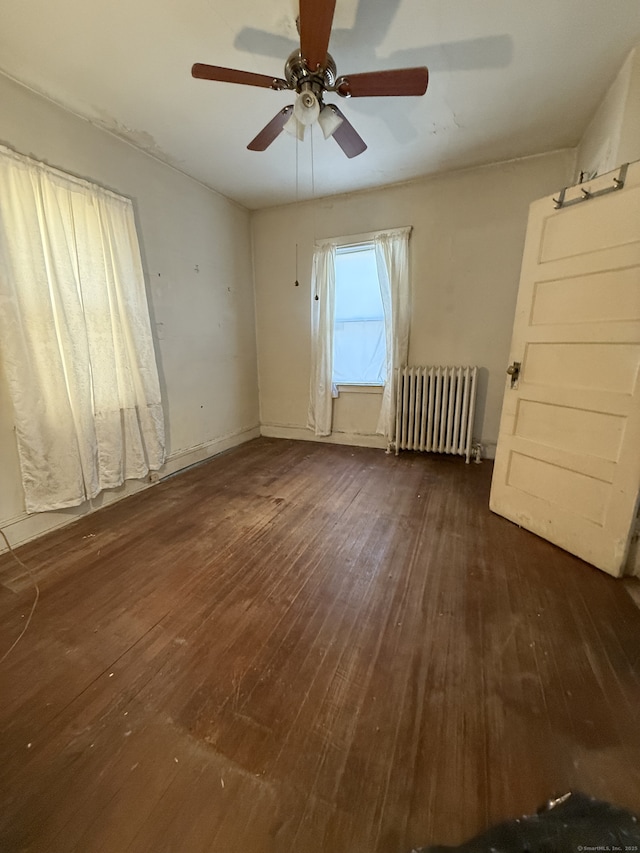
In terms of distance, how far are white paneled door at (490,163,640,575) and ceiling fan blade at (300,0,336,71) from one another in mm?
1524

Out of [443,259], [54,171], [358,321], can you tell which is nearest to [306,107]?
[54,171]

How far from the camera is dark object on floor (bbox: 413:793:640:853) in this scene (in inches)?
33.7

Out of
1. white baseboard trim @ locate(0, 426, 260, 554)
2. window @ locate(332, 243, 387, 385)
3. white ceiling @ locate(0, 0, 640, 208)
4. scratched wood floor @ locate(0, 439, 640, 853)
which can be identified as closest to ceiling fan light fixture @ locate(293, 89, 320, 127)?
white ceiling @ locate(0, 0, 640, 208)

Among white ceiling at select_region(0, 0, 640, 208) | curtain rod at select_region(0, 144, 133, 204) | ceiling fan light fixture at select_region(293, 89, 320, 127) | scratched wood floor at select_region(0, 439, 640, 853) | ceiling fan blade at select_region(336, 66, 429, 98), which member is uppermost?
white ceiling at select_region(0, 0, 640, 208)

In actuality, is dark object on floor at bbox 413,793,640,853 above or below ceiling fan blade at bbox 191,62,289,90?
below

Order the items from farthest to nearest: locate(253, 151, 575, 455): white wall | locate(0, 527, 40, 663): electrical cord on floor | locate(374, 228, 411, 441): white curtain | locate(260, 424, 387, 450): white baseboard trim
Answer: locate(260, 424, 387, 450): white baseboard trim < locate(374, 228, 411, 441): white curtain < locate(253, 151, 575, 455): white wall < locate(0, 527, 40, 663): electrical cord on floor

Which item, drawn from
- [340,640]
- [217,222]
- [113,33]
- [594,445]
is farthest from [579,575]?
[217,222]

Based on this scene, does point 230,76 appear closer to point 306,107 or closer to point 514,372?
point 306,107

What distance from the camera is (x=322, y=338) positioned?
4.02 metres

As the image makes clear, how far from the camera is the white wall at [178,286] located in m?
2.17

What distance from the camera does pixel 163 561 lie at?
2043 mm

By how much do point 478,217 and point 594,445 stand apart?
8.42 ft

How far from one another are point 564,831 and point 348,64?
346cm

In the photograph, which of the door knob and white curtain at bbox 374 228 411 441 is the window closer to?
white curtain at bbox 374 228 411 441
